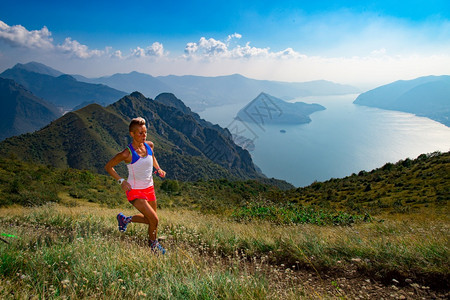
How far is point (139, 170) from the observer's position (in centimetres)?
323

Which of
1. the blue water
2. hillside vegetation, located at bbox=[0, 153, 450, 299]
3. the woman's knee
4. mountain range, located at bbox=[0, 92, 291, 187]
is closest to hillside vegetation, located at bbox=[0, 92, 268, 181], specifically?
mountain range, located at bbox=[0, 92, 291, 187]

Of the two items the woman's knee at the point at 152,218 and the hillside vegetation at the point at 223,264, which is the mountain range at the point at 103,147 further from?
the woman's knee at the point at 152,218

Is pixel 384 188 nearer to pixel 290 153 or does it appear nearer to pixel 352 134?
pixel 290 153

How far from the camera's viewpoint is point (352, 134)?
654 feet

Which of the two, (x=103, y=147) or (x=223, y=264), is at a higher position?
(x=223, y=264)

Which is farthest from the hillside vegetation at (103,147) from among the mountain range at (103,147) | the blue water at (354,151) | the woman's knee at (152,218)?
the woman's knee at (152,218)

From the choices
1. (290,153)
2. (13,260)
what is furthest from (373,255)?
(290,153)

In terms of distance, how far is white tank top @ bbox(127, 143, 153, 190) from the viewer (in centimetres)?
319

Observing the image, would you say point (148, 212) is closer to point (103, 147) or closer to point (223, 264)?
point (223, 264)

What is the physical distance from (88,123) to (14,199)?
12640 centimetres

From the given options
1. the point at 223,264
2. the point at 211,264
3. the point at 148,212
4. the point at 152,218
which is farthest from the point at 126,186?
the point at 223,264

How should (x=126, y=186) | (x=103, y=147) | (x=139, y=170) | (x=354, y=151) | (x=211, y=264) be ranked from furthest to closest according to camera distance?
(x=354, y=151) < (x=103, y=147) < (x=139, y=170) < (x=126, y=186) < (x=211, y=264)

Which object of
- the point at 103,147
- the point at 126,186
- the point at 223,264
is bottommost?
the point at 103,147

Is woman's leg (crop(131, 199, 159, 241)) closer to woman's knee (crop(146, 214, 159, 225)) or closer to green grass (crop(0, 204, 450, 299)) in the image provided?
woman's knee (crop(146, 214, 159, 225))
